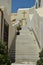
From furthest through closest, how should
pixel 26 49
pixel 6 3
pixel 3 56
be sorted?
pixel 6 3 < pixel 26 49 < pixel 3 56

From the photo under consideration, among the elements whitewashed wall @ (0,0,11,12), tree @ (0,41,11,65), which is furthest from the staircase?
whitewashed wall @ (0,0,11,12)

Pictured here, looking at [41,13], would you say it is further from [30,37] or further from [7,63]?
[7,63]

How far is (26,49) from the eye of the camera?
1567cm

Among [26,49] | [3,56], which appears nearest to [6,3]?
[26,49]

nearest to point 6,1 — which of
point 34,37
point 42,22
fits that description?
point 34,37

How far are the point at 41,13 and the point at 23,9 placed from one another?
21.5 m

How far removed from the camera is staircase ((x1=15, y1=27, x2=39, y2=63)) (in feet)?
49.8

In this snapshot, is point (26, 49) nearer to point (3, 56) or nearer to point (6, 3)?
point (3, 56)

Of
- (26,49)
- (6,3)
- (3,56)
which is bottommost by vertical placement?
(26,49)

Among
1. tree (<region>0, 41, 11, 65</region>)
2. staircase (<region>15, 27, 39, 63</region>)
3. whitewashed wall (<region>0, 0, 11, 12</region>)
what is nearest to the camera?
tree (<region>0, 41, 11, 65</region>)

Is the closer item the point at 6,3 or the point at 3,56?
the point at 3,56

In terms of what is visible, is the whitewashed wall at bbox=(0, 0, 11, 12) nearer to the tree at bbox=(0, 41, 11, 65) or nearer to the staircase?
the staircase

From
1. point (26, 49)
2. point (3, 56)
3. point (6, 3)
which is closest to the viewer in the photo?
point (3, 56)

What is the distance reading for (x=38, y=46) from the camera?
1581cm
